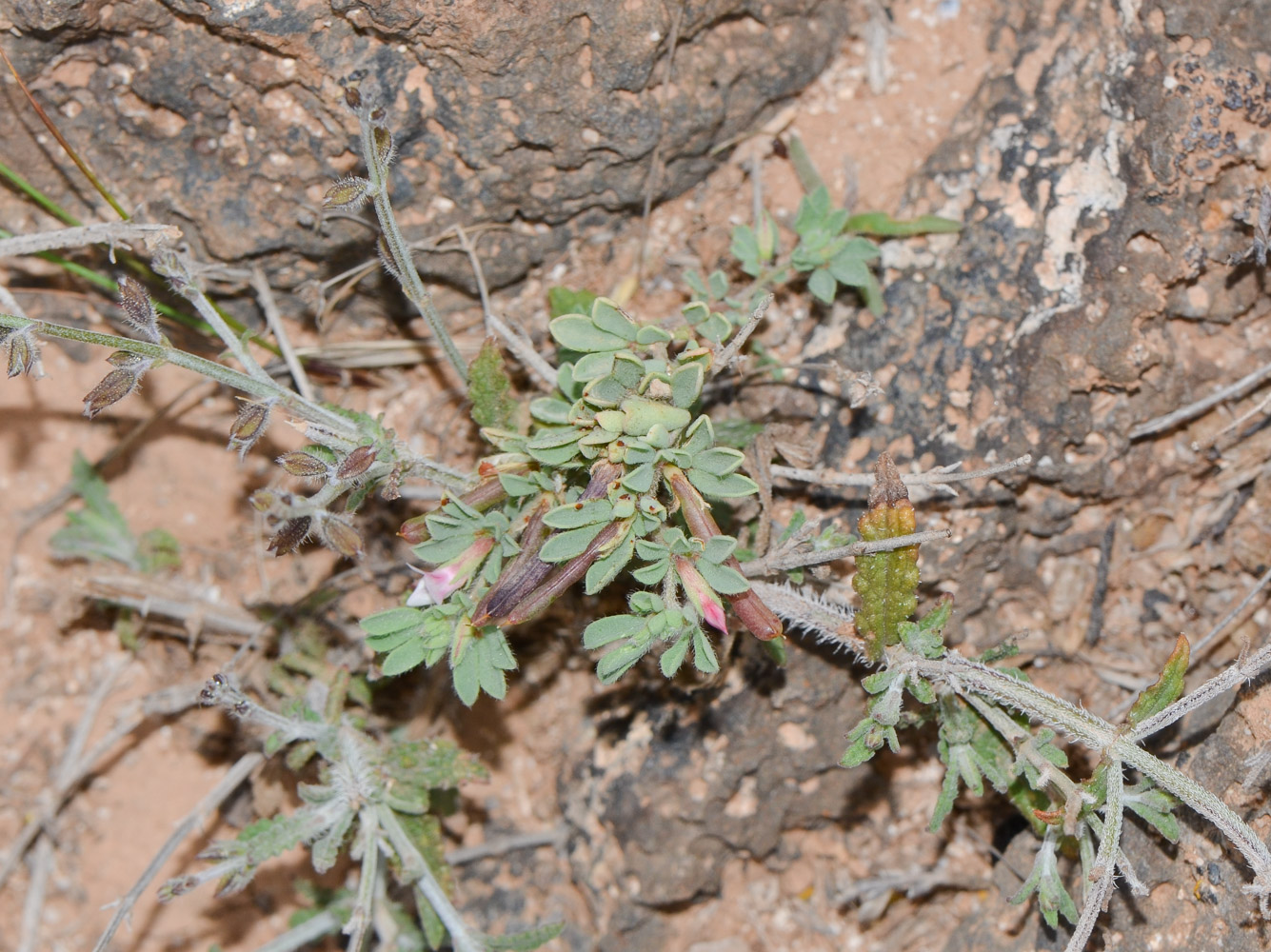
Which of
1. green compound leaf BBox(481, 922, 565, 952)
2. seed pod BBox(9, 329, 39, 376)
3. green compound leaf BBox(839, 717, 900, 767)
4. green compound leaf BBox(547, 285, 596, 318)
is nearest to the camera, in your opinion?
seed pod BBox(9, 329, 39, 376)

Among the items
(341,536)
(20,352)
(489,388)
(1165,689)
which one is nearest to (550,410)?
(489,388)

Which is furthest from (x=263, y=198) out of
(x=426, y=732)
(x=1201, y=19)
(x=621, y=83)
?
(x=1201, y=19)

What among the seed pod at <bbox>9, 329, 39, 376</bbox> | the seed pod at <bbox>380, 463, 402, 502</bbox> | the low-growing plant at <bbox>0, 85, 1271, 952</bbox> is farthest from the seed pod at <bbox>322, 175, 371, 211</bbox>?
the seed pod at <bbox>9, 329, 39, 376</bbox>

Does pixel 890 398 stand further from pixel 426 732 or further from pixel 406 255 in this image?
pixel 426 732

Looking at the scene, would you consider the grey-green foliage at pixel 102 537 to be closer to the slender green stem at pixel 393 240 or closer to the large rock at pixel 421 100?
the large rock at pixel 421 100

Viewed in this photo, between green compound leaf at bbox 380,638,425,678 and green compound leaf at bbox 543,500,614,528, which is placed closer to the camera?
green compound leaf at bbox 543,500,614,528

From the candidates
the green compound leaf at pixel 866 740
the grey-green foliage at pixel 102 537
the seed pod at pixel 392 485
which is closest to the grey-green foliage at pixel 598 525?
the seed pod at pixel 392 485

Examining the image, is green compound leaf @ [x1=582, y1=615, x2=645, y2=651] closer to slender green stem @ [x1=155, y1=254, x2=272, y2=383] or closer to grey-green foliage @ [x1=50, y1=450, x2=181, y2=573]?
slender green stem @ [x1=155, y1=254, x2=272, y2=383]

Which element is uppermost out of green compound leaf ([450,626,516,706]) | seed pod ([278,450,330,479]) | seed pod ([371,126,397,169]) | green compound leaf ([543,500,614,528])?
seed pod ([371,126,397,169])

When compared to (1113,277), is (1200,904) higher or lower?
lower

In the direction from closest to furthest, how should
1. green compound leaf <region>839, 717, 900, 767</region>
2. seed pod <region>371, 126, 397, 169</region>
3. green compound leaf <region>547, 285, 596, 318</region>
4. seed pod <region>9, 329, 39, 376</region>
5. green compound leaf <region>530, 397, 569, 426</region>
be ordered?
seed pod <region>9, 329, 39, 376</region>, green compound leaf <region>839, 717, 900, 767</region>, seed pod <region>371, 126, 397, 169</region>, green compound leaf <region>530, 397, 569, 426</region>, green compound leaf <region>547, 285, 596, 318</region>
